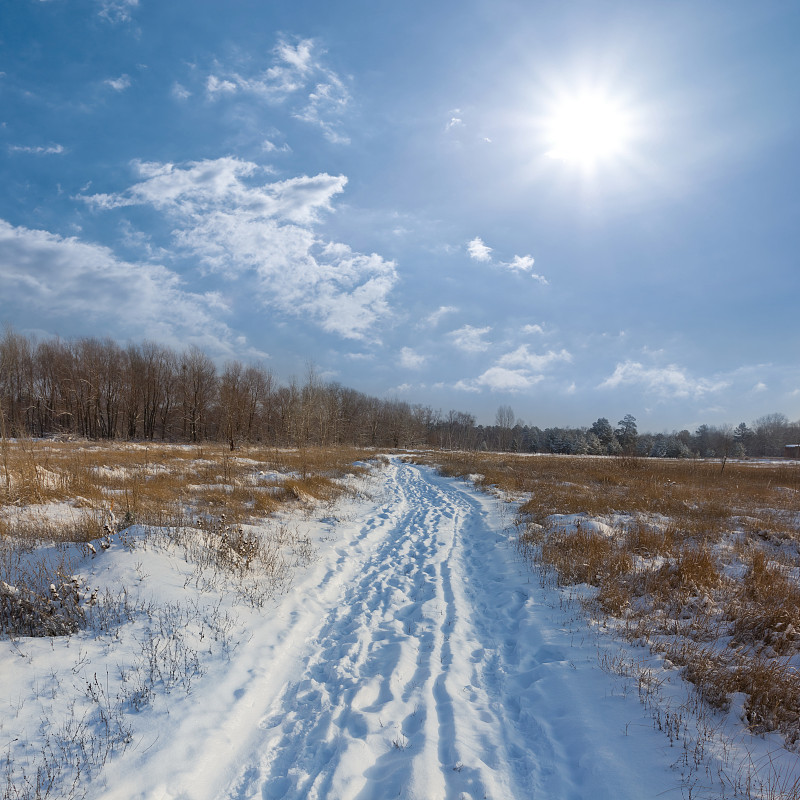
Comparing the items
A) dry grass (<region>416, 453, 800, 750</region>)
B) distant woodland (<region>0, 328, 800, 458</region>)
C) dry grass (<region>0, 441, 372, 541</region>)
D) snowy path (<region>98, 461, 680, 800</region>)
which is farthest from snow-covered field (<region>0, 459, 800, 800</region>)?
distant woodland (<region>0, 328, 800, 458</region>)

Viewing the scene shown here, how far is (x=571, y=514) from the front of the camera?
36.0 feet

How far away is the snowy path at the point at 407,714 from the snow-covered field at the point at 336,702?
2 cm

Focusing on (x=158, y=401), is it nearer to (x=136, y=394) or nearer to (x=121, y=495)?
(x=136, y=394)

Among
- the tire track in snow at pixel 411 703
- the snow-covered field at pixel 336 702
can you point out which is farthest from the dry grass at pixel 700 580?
the tire track in snow at pixel 411 703

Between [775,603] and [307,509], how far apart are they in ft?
31.9

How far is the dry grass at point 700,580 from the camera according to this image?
3.49 m

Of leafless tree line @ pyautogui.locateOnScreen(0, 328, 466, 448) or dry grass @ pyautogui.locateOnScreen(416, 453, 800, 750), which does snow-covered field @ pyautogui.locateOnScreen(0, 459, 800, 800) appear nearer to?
dry grass @ pyautogui.locateOnScreen(416, 453, 800, 750)

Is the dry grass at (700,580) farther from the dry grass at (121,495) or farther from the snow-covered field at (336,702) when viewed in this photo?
the dry grass at (121,495)

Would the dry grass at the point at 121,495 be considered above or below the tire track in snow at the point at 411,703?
above

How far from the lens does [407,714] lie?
3.42 metres

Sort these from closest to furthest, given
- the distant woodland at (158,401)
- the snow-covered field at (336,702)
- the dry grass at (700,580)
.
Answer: the snow-covered field at (336,702)
the dry grass at (700,580)
the distant woodland at (158,401)

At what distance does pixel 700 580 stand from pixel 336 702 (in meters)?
5.88

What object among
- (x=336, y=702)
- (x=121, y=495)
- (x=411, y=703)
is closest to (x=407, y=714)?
(x=411, y=703)

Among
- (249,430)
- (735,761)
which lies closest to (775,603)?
(735,761)
